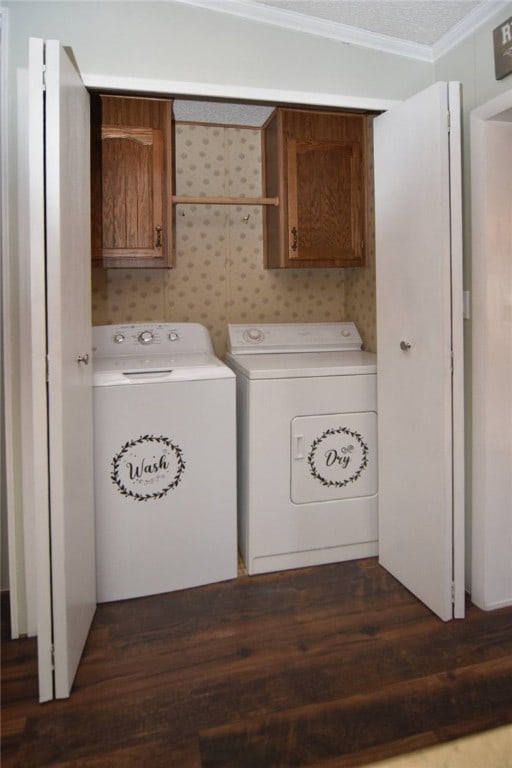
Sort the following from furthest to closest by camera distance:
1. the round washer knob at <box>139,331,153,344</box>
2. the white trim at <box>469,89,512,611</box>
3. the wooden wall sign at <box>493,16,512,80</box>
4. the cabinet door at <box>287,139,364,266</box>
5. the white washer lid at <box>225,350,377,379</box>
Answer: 1. the round washer knob at <box>139,331,153,344</box>
2. the cabinet door at <box>287,139,364,266</box>
3. the white washer lid at <box>225,350,377,379</box>
4. the white trim at <box>469,89,512,611</box>
5. the wooden wall sign at <box>493,16,512,80</box>

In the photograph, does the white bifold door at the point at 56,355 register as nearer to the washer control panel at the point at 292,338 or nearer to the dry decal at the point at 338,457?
the dry decal at the point at 338,457

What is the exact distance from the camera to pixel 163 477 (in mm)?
2225

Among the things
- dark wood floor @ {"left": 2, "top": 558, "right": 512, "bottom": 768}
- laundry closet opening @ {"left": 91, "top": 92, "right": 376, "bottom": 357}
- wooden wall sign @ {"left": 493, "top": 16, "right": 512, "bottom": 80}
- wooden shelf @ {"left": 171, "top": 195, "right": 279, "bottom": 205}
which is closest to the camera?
dark wood floor @ {"left": 2, "top": 558, "right": 512, "bottom": 768}

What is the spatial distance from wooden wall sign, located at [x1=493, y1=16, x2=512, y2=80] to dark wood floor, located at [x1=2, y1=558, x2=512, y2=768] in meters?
2.10

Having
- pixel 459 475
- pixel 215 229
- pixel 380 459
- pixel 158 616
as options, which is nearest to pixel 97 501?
pixel 158 616

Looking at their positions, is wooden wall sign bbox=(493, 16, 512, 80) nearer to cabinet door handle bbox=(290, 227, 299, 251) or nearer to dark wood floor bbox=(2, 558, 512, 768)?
cabinet door handle bbox=(290, 227, 299, 251)

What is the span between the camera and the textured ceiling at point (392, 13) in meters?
2.05

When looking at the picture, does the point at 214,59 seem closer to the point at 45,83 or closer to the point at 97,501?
the point at 45,83

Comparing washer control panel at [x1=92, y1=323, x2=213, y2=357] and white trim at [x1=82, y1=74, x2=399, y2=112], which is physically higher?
white trim at [x1=82, y1=74, x2=399, y2=112]

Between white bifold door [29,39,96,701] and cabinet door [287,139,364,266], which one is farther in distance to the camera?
cabinet door [287,139,364,266]

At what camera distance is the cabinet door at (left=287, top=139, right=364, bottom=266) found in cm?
269

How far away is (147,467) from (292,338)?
4.18ft

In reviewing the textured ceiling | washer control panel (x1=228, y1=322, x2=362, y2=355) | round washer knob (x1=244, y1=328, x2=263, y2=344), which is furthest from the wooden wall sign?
round washer knob (x1=244, y1=328, x2=263, y2=344)

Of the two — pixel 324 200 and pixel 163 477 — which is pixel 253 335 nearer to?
pixel 324 200
